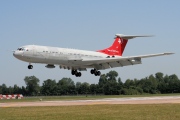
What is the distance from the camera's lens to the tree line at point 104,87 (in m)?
124

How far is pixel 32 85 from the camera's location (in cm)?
18300

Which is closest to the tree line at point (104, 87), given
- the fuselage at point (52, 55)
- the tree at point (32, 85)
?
the tree at point (32, 85)

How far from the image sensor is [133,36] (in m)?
72.0

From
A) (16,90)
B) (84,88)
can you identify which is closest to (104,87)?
(84,88)

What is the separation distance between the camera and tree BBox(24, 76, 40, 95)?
175562mm

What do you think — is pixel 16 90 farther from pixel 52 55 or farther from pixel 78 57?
pixel 52 55

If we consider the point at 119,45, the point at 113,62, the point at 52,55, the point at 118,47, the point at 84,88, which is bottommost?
the point at 113,62

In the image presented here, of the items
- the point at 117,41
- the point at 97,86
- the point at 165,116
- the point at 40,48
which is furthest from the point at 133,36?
the point at 97,86

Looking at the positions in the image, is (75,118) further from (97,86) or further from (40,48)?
(97,86)

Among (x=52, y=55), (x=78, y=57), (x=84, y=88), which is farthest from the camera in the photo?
(x=84, y=88)

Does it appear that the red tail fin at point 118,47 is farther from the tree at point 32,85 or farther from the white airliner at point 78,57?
the tree at point 32,85

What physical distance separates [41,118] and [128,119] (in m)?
6.28

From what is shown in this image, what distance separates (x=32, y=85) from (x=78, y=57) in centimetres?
12412

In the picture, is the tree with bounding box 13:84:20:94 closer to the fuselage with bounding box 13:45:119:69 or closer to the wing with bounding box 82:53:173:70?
the wing with bounding box 82:53:173:70
